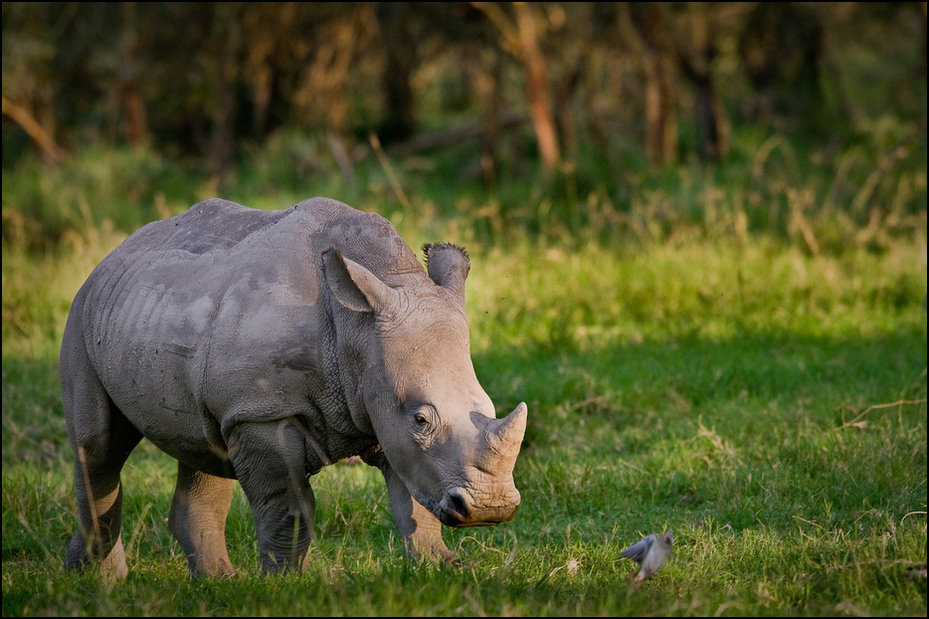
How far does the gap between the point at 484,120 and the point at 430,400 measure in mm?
11457

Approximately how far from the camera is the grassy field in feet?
12.6

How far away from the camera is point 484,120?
49.0 ft

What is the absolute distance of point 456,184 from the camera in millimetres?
14844

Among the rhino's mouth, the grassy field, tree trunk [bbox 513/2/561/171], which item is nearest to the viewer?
the rhino's mouth

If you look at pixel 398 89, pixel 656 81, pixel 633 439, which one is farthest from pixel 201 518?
pixel 398 89

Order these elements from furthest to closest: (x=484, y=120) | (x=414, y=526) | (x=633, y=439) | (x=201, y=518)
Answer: (x=484, y=120), (x=633, y=439), (x=201, y=518), (x=414, y=526)

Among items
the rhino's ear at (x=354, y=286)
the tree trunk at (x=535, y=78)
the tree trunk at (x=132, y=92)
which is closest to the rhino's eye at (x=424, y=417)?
the rhino's ear at (x=354, y=286)

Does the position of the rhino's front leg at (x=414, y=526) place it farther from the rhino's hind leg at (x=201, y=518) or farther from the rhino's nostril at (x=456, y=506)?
the rhino's hind leg at (x=201, y=518)

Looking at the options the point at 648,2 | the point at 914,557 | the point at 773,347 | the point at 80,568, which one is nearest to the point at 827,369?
the point at 773,347

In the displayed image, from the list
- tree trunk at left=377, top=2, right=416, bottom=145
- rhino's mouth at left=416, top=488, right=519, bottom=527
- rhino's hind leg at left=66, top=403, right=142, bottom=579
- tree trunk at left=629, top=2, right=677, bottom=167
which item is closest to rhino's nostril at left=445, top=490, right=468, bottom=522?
rhino's mouth at left=416, top=488, right=519, bottom=527

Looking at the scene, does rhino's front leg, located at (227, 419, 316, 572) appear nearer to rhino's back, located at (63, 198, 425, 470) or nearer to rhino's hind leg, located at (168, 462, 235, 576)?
rhino's back, located at (63, 198, 425, 470)

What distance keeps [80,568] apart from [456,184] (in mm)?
10332

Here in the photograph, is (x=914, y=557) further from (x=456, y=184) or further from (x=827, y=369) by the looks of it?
(x=456, y=184)

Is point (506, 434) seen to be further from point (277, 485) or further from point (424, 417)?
point (277, 485)
